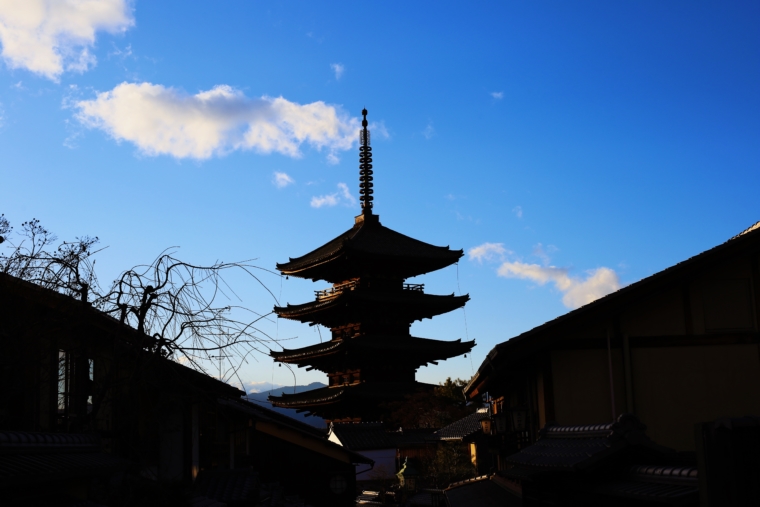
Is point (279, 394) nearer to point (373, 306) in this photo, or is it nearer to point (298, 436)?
point (373, 306)

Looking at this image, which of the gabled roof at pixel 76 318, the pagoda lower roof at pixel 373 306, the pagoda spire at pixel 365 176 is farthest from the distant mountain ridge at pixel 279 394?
the pagoda spire at pixel 365 176

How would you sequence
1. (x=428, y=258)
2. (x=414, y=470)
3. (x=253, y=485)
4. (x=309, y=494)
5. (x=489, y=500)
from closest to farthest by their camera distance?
(x=489, y=500)
(x=253, y=485)
(x=309, y=494)
(x=414, y=470)
(x=428, y=258)

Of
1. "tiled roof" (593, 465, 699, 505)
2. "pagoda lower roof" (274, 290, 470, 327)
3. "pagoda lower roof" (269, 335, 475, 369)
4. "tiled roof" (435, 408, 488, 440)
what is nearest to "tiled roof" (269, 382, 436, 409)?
"pagoda lower roof" (269, 335, 475, 369)

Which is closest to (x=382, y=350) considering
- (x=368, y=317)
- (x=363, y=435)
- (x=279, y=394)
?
(x=368, y=317)

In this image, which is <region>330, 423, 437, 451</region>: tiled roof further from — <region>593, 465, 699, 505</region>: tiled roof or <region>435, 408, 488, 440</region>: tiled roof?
<region>593, 465, 699, 505</region>: tiled roof

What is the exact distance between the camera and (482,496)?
1861 centimetres

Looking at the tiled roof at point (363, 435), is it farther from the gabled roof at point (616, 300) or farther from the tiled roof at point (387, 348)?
the gabled roof at point (616, 300)

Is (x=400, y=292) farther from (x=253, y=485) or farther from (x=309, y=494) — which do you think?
(x=253, y=485)

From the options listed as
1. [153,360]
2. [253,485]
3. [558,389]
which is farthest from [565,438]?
[253,485]

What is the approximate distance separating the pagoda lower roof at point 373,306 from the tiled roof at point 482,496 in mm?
20135

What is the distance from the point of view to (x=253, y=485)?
19125mm

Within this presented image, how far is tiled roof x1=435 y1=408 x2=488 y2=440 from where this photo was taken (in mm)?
38312

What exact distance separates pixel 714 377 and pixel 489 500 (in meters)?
6.14

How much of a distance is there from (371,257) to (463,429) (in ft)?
33.2
